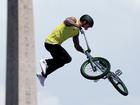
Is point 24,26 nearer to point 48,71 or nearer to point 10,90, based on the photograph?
point 10,90

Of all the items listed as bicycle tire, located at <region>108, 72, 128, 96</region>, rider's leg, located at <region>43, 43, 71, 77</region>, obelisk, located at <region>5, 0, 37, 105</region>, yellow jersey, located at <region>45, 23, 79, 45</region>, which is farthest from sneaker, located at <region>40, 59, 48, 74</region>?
obelisk, located at <region>5, 0, 37, 105</region>

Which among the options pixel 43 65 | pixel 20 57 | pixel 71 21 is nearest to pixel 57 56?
pixel 43 65

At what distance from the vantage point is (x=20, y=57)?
76.7 ft

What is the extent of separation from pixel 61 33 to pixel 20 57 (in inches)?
255

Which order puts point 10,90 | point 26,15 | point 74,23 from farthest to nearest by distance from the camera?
point 26,15
point 10,90
point 74,23

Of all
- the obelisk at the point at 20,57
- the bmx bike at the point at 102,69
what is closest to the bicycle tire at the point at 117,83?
the bmx bike at the point at 102,69

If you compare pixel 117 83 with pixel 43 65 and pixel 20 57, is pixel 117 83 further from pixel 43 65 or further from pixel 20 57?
pixel 20 57

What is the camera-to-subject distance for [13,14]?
950 inches

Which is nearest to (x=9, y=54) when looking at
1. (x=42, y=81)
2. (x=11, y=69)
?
(x=11, y=69)

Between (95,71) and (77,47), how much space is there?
2.77 ft

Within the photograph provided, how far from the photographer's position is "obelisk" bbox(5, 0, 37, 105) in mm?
23141

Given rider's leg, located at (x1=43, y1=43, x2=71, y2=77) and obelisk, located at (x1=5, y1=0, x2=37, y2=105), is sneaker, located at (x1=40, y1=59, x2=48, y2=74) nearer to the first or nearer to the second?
rider's leg, located at (x1=43, y1=43, x2=71, y2=77)

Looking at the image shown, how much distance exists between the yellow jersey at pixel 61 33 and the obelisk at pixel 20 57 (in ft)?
19.8

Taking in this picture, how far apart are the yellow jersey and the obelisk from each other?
19.8 feet
